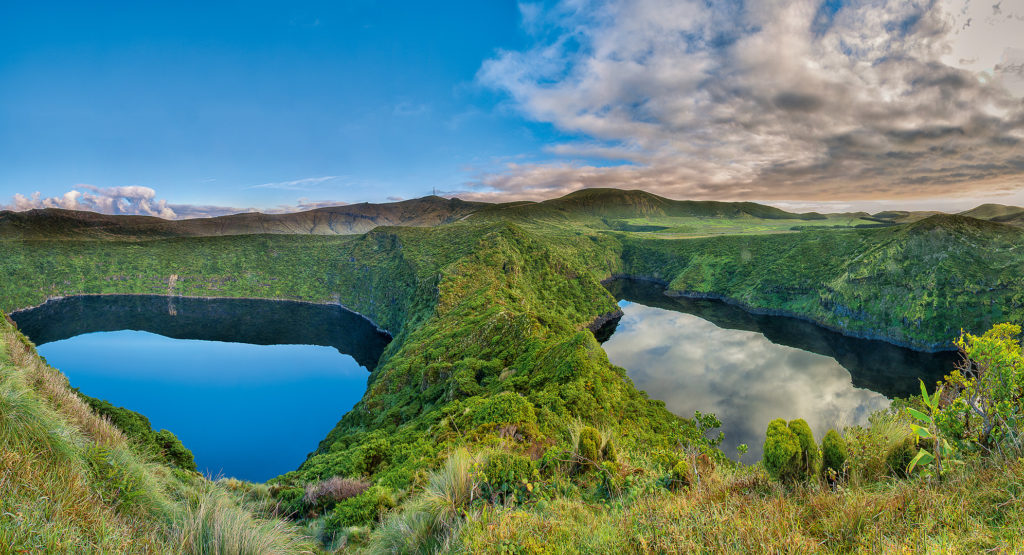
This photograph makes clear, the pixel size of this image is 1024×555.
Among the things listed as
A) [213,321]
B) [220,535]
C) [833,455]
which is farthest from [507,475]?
[213,321]

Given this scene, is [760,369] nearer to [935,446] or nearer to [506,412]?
[506,412]

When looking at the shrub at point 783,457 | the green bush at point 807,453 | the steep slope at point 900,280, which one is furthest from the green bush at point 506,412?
the steep slope at point 900,280

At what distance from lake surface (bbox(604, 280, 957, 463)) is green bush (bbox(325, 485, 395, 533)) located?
1452 inches

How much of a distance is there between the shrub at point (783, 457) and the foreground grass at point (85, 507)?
22.6ft

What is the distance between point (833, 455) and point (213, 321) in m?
125

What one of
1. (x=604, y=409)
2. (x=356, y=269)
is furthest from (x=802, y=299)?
(x=356, y=269)

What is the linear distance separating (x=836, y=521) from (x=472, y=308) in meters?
42.9

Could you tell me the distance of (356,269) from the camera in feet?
390

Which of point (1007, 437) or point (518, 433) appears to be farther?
point (518, 433)

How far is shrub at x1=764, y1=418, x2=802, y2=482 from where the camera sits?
554cm

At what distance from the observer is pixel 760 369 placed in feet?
190

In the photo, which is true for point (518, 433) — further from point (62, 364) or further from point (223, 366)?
point (62, 364)

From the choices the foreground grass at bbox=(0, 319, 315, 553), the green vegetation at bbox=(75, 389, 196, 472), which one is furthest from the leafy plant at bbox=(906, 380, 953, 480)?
the green vegetation at bbox=(75, 389, 196, 472)

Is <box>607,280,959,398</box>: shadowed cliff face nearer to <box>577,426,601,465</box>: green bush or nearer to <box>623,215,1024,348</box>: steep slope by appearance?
<box>623,215,1024,348</box>: steep slope
